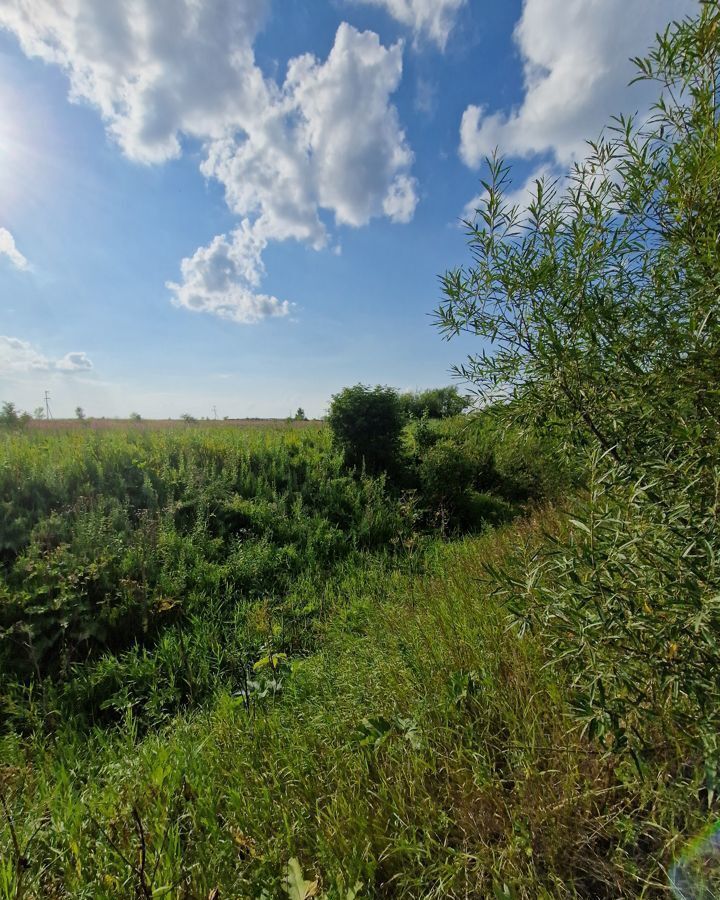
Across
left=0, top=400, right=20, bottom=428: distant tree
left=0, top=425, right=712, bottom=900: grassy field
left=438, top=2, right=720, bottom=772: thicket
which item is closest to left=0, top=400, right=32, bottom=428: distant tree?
left=0, top=400, right=20, bottom=428: distant tree

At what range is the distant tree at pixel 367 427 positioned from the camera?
30.5ft

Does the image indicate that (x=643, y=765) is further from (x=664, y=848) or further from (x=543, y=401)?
(x=543, y=401)

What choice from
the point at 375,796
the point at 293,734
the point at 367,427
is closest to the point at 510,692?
the point at 375,796

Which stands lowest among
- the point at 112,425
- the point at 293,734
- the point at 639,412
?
the point at 293,734

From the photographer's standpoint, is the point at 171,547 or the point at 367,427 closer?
the point at 171,547

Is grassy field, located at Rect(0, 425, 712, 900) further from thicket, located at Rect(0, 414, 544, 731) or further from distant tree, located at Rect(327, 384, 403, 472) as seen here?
distant tree, located at Rect(327, 384, 403, 472)

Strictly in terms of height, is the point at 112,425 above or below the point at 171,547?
above

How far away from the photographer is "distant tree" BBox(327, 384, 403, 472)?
929cm

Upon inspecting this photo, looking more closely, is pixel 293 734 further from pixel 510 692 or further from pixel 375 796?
pixel 510 692

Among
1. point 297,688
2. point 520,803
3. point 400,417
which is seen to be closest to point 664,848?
point 520,803

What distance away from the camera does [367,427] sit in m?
9.30

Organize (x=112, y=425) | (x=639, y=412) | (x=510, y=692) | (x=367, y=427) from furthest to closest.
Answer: (x=112, y=425) < (x=367, y=427) < (x=510, y=692) < (x=639, y=412)

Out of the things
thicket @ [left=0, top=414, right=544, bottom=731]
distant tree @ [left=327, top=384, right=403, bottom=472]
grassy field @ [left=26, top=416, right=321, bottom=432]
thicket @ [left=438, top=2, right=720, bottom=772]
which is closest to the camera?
thicket @ [left=438, top=2, right=720, bottom=772]

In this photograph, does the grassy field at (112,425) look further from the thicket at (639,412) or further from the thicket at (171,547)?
the thicket at (639,412)
